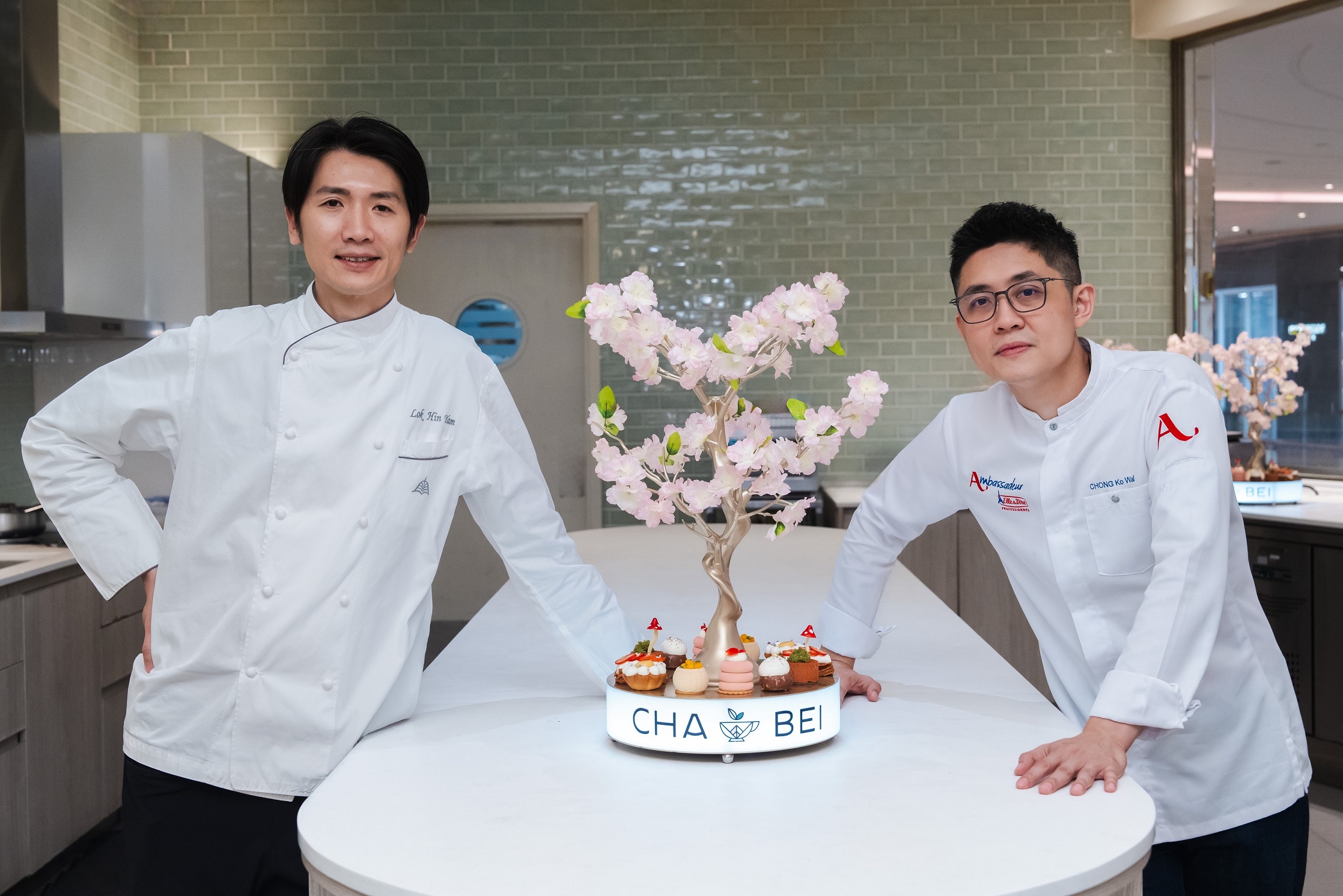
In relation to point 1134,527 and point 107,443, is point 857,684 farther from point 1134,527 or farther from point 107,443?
point 107,443

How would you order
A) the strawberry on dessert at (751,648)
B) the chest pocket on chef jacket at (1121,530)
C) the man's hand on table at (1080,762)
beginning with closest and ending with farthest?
the man's hand on table at (1080,762) → the strawberry on dessert at (751,648) → the chest pocket on chef jacket at (1121,530)

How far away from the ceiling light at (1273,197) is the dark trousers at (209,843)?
4723mm

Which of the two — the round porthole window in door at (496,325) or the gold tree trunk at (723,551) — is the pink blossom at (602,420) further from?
the round porthole window in door at (496,325)

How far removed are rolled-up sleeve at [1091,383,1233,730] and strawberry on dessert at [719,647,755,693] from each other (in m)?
0.43

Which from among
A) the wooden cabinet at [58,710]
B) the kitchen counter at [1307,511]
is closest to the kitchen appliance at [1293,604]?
the kitchen counter at [1307,511]

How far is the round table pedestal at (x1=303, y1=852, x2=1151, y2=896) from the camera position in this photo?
3.26ft

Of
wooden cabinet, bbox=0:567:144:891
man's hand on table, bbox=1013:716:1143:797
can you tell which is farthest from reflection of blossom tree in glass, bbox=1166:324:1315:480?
wooden cabinet, bbox=0:567:144:891

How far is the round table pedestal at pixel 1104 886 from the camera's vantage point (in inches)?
39.2

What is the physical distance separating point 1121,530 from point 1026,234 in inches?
17.2

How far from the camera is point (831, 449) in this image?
1365mm

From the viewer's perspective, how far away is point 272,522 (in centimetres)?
143

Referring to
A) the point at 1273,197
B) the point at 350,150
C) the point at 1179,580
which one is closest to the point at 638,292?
the point at 350,150

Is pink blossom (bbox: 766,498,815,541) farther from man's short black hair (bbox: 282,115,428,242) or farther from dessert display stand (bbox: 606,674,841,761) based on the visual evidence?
man's short black hair (bbox: 282,115,428,242)

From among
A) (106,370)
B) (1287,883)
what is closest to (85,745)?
(106,370)
